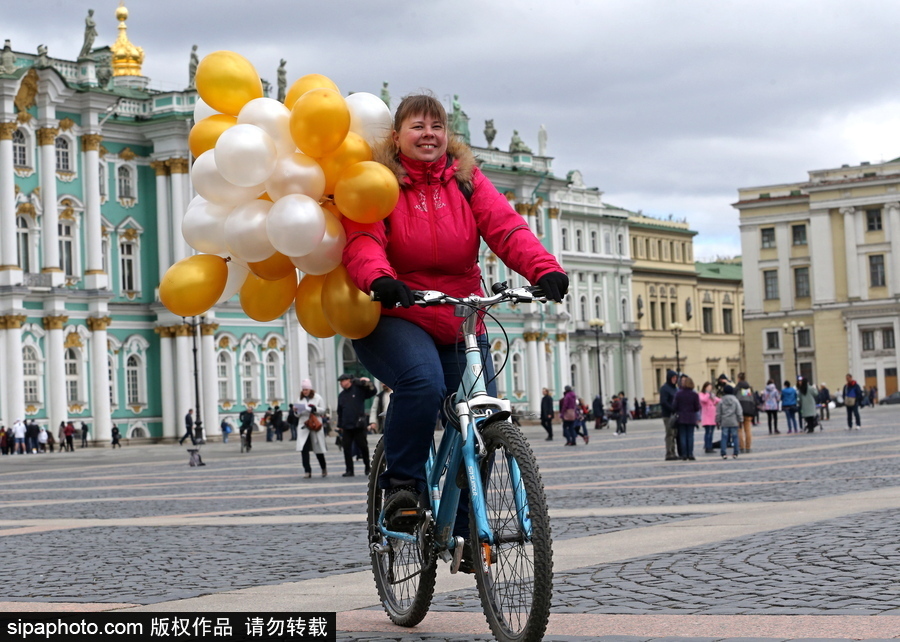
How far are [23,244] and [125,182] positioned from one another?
6249 mm

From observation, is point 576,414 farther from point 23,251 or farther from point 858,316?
point 858,316

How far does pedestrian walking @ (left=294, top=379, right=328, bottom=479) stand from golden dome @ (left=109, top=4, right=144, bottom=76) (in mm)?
45120

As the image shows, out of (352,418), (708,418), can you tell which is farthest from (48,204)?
(352,418)

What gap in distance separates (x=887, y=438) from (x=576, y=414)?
30.6 feet

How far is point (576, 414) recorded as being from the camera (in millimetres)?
36562

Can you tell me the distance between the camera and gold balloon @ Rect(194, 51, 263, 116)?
671 cm

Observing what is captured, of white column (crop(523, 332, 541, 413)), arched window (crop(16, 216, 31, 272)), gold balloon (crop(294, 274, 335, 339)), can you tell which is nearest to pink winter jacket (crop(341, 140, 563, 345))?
gold balloon (crop(294, 274, 335, 339))

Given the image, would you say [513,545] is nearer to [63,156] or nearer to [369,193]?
[369,193]

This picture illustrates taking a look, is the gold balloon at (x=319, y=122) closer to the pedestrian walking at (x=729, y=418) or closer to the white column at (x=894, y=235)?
the pedestrian walking at (x=729, y=418)

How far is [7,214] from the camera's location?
168ft

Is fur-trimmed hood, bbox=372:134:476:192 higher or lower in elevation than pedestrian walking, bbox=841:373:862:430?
higher

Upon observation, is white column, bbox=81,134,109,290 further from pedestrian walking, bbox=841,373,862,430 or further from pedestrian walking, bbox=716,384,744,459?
pedestrian walking, bbox=716,384,744,459

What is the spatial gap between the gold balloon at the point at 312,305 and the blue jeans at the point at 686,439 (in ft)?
58.9

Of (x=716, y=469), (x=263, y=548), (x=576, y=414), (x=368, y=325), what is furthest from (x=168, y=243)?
(x=368, y=325)
